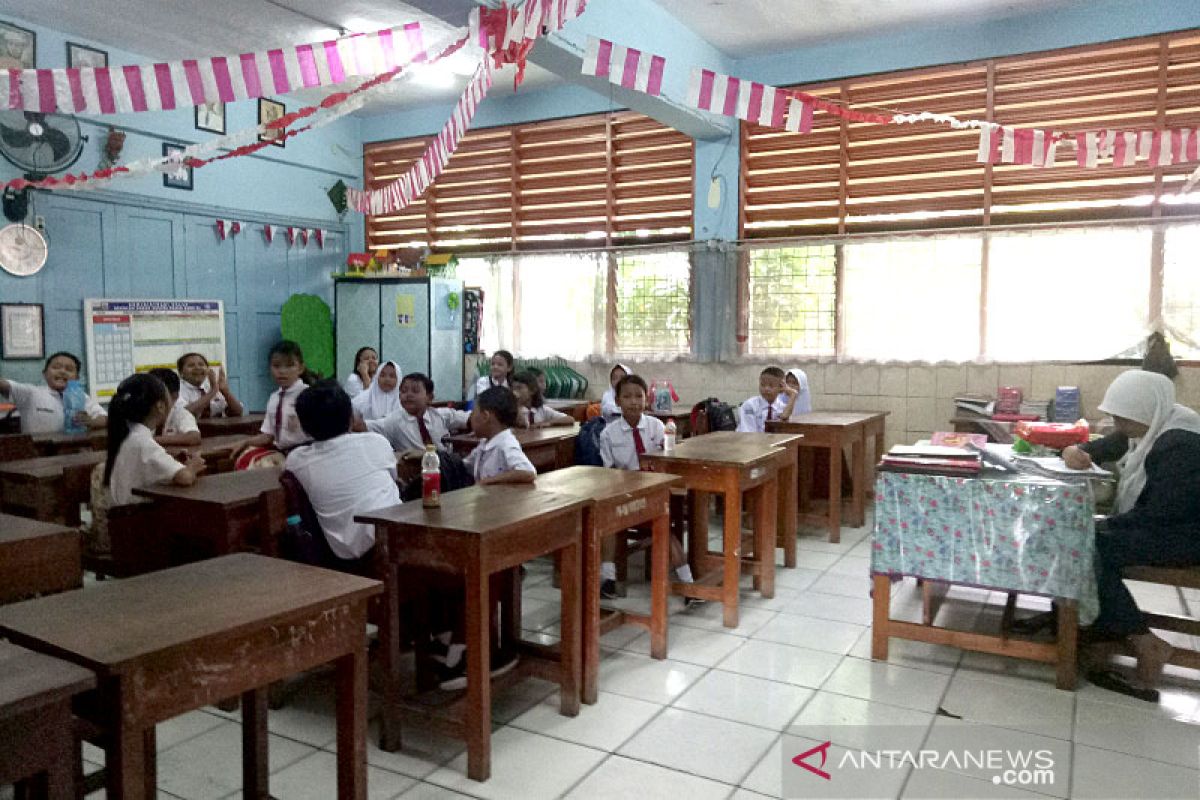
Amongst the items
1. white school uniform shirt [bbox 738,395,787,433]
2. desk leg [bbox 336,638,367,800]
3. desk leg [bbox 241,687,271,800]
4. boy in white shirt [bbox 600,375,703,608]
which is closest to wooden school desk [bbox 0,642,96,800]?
desk leg [bbox 336,638,367,800]

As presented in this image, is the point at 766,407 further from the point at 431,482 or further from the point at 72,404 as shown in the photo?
the point at 72,404

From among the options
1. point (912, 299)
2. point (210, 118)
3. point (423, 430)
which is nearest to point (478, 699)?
point (423, 430)

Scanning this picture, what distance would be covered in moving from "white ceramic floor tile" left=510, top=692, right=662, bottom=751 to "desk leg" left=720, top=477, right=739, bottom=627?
99 cm

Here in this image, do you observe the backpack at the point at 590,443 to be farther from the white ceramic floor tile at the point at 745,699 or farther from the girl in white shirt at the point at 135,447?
the girl in white shirt at the point at 135,447

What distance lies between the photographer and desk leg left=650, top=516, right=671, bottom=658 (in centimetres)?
361

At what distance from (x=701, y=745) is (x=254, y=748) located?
144cm

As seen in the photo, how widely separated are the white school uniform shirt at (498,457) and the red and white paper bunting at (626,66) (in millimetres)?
1775

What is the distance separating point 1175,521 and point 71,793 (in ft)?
12.0

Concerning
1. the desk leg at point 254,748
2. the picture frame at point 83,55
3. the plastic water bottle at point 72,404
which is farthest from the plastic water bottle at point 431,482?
the picture frame at point 83,55

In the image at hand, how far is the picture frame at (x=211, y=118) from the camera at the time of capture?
8.02m

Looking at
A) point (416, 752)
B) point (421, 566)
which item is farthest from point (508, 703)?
point (421, 566)

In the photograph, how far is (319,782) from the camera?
8.58ft

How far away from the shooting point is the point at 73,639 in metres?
1.64

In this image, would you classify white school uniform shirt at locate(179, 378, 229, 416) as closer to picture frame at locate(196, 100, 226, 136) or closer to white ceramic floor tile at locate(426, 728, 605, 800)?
picture frame at locate(196, 100, 226, 136)
